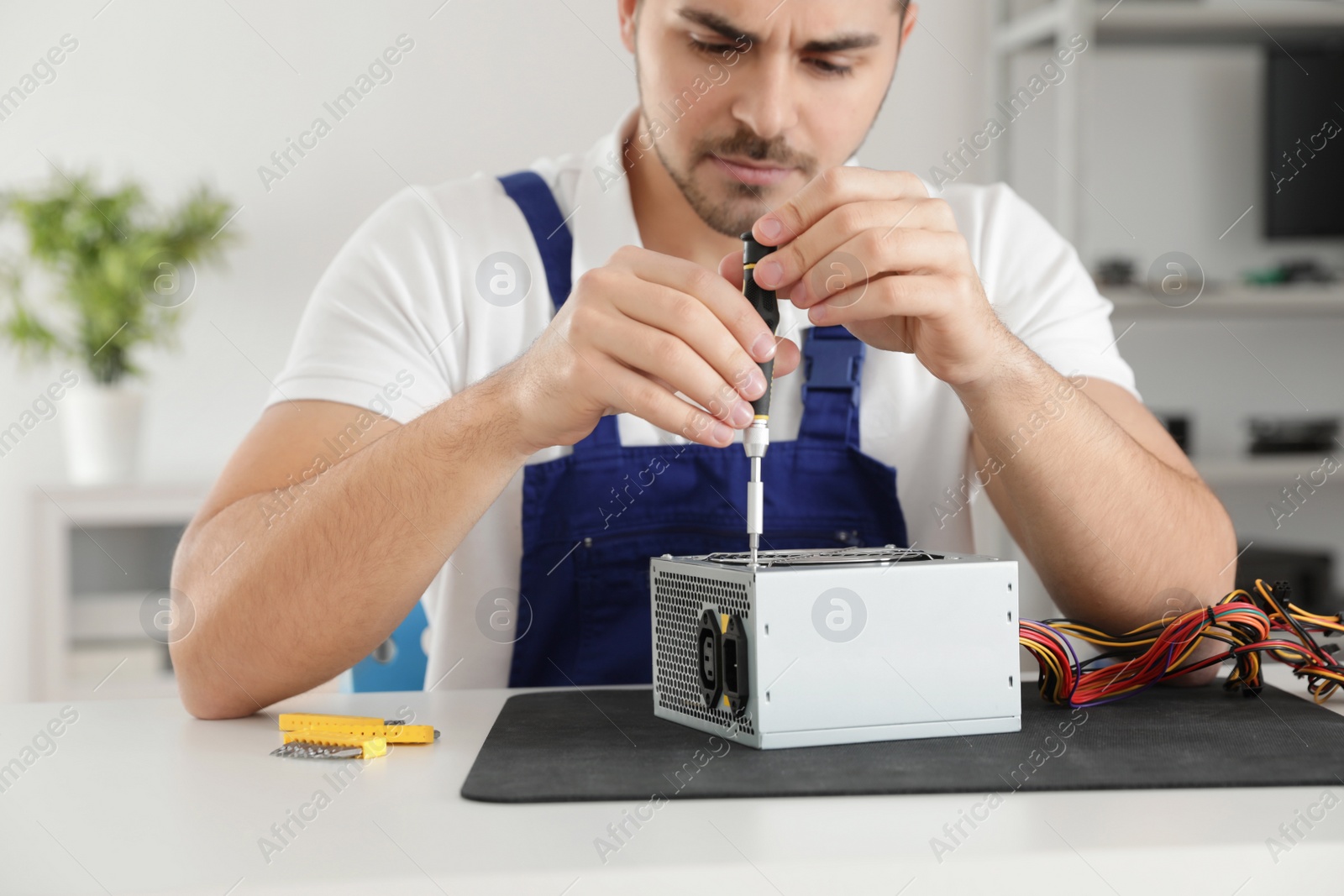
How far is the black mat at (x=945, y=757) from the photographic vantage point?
0.63 meters

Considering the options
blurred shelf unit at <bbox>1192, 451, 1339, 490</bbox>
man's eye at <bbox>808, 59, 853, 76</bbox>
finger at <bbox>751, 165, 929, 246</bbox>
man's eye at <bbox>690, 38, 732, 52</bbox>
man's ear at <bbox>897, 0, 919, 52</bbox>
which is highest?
man's ear at <bbox>897, 0, 919, 52</bbox>

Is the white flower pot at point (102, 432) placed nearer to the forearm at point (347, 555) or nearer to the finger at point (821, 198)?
the forearm at point (347, 555)

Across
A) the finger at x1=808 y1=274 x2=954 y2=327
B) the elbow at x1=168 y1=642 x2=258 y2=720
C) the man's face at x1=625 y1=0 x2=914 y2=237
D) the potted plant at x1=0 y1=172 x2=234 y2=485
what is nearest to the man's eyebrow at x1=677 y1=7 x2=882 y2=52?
the man's face at x1=625 y1=0 x2=914 y2=237

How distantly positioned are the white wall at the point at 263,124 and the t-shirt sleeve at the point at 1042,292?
4.02 feet

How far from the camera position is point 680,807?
0.60m

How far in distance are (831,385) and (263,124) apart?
5.80 feet

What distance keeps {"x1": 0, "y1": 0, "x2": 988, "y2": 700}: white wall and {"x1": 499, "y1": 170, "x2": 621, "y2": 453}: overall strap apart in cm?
126

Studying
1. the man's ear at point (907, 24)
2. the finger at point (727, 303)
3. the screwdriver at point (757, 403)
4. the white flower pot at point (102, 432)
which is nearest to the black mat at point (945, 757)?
the screwdriver at point (757, 403)

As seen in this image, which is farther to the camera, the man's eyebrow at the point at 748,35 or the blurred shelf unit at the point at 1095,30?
the blurred shelf unit at the point at 1095,30

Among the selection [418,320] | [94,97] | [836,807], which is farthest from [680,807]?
[94,97]

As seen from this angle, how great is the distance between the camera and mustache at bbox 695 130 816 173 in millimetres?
1125

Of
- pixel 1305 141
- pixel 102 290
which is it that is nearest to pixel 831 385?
pixel 102 290

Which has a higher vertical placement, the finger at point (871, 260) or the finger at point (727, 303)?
the finger at point (871, 260)

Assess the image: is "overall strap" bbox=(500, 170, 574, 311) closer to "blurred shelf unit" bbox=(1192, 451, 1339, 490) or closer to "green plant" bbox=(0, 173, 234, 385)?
"green plant" bbox=(0, 173, 234, 385)
